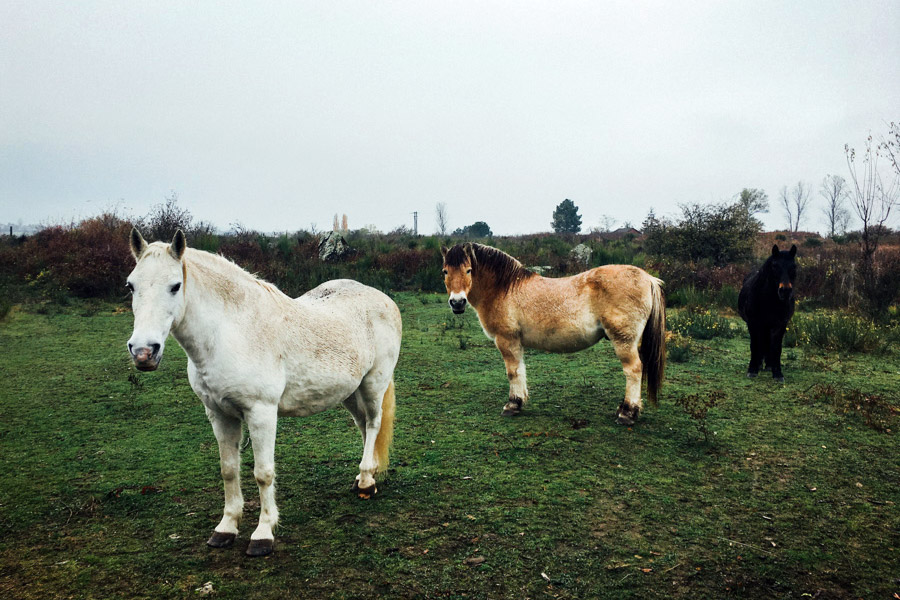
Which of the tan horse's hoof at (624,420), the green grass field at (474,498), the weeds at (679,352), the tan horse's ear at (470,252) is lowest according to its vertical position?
the green grass field at (474,498)

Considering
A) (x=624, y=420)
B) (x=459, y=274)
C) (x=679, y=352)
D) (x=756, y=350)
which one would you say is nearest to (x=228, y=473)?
(x=459, y=274)

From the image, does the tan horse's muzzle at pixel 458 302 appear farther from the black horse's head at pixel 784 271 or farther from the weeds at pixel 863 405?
the weeds at pixel 863 405

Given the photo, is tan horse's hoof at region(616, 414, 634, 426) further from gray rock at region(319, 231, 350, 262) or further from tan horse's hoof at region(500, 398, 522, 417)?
gray rock at region(319, 231, 350, 262)

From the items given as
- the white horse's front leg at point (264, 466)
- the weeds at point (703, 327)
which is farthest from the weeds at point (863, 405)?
the white horse's front leg at point (264, 466)

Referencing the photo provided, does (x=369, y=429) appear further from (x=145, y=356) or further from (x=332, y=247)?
(x=332, y=247)

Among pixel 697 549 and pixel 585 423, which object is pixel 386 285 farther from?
pixel 697 549

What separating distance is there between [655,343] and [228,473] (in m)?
4.23

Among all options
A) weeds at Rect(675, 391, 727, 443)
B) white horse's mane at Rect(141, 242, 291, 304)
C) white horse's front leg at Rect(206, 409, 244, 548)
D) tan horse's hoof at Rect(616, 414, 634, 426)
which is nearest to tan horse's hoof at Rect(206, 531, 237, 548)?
white horse's front leg at Rect(206, 409, 244, 548)

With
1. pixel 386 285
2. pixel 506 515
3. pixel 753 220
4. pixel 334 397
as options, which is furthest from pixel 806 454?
pixel 753 220

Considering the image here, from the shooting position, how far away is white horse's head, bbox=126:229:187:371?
2354 millimetres

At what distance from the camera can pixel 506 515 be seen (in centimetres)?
348

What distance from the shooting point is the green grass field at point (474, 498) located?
110 inches

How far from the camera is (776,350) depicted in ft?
23.5

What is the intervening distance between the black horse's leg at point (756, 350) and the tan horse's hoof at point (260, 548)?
6.81 metres
